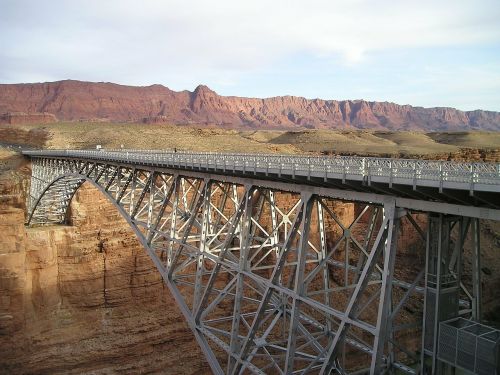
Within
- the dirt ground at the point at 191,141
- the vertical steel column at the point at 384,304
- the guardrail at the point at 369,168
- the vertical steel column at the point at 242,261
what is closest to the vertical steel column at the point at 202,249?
the guardrail at the point at 369,168

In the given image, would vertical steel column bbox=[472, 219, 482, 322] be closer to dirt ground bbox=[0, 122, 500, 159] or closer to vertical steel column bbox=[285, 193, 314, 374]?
vertical steel column bbox=[285, 193, 314, 374]

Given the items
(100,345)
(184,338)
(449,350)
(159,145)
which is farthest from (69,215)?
(449,350)

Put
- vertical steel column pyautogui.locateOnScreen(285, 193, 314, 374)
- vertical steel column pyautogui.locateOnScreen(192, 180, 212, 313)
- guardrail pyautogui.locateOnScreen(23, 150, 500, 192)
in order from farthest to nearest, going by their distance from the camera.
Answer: vertical steel column pyautogui.locateOnScreen(192, 180, 212, 313) → vertical steel column pyautogui.locateOnScreen(285, 193, 314, 374) → guardrail pyautogui.locateOnScreen(23, 150, 500, 192)

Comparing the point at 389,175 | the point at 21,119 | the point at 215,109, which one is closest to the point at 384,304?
the point at 389,175

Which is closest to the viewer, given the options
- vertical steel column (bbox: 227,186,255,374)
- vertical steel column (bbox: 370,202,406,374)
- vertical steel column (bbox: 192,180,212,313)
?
vertical steel column (bbox: 370,202,406,374)

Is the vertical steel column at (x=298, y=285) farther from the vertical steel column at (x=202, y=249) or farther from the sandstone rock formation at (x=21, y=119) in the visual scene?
the sandstone rock formation at (x=21, y=119)

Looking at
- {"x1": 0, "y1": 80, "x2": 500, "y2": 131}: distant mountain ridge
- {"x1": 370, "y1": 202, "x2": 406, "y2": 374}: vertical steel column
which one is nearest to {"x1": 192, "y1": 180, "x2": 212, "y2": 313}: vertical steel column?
{"x1": 370, "y1": 202, "x2": 406, "y2": 374}: vertical steel column
